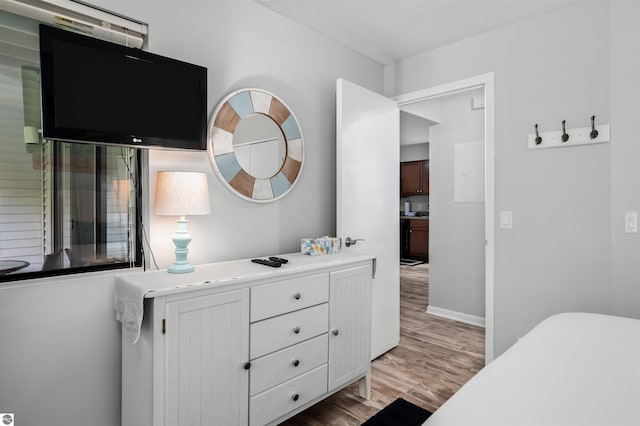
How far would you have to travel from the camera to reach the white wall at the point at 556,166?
221 centimetres

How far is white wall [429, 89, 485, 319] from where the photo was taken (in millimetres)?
3822

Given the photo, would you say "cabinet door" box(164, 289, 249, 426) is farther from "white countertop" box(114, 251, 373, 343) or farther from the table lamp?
the table lamp

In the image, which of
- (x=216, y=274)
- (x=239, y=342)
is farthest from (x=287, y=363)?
(x=216, y=274)

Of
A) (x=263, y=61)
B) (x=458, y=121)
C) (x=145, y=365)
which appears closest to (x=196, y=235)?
(x=145, y=365)

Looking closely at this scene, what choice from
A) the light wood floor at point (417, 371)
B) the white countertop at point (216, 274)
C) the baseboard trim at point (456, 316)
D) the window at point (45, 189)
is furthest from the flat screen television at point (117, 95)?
the baseboard trim at point (456, 316)

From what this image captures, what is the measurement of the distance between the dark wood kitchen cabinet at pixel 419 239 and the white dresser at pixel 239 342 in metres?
5.54

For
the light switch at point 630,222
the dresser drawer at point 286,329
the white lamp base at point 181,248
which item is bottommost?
the dresser drawer at point 286,329

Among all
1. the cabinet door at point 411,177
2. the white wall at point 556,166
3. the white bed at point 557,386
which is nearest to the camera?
the white bed at point 557,386

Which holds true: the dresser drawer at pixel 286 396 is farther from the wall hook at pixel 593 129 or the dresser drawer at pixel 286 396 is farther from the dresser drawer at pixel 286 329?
the wall hook at pixel 593 129

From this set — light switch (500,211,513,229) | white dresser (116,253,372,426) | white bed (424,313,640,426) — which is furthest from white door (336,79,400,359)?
white bed (424,313,640,426)

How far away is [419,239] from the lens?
7.56 m

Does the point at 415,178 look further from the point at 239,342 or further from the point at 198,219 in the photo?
the point at 239,342

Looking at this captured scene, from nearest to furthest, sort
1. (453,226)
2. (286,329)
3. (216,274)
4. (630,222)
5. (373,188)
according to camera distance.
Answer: (216,274) → (286,329) → (630,222) → (373,188) → (453,226)

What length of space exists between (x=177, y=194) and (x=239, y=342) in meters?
0.75
